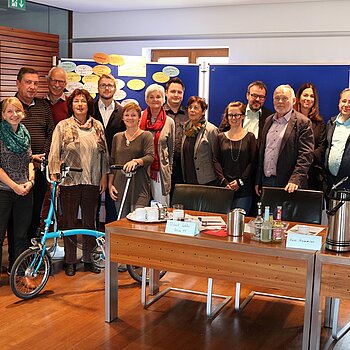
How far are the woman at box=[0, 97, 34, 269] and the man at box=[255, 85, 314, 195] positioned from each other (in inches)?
75.4

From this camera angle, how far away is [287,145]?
444 centimetres

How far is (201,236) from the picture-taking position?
10.4 ft

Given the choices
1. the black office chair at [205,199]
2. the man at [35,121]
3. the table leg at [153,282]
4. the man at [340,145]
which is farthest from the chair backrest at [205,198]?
the man at [35,121]

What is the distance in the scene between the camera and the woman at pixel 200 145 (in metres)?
4.76

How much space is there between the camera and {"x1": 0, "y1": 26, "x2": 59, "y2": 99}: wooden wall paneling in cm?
622

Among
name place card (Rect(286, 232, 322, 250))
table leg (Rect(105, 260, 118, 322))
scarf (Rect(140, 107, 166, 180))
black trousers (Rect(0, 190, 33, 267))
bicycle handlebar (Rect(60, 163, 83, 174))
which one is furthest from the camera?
scarf (Rect(140, 107, 166, 180))

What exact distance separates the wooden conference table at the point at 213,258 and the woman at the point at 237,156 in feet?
4.02

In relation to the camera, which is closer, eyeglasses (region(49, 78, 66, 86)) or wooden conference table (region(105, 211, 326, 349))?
wooden conference table (region(105, 211, 326, 349))

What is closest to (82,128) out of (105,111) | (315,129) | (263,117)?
(105,111)

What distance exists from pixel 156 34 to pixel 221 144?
2569mm

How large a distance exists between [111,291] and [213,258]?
0.81m

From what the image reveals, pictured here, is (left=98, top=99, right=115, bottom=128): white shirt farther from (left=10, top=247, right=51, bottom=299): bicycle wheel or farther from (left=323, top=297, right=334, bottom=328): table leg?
(left=323, top=297, right=334, bottom=328): table leg

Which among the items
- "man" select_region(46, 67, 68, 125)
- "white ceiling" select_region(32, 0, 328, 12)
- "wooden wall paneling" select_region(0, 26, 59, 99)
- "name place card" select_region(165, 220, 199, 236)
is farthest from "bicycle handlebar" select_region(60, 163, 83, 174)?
"white ceiling" select_region(32, 0, 328, 12)

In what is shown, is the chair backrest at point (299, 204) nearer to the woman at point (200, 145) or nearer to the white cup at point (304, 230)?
the white cup at point (304, 230)
